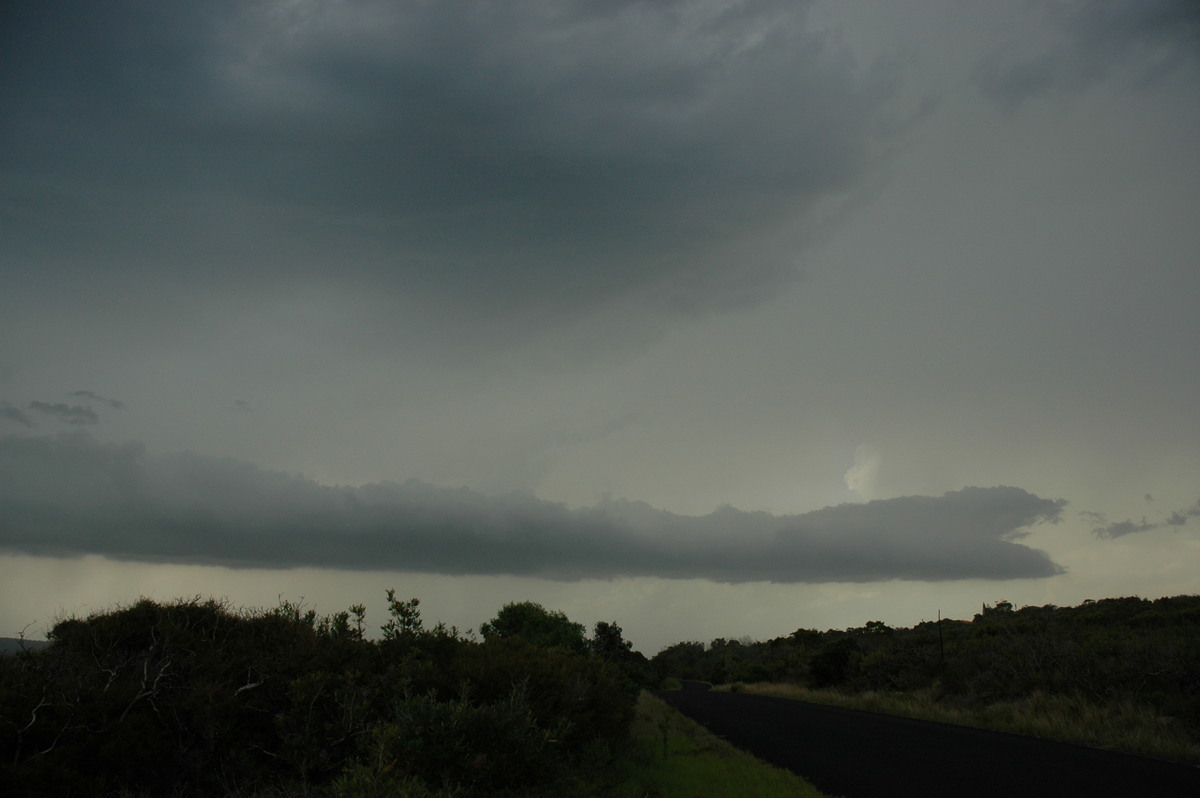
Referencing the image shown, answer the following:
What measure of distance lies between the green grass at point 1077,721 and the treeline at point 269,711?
13998 mm

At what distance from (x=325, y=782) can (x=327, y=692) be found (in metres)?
1.35

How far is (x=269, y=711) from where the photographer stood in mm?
11141

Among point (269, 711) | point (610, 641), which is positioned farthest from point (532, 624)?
point (269, 711)

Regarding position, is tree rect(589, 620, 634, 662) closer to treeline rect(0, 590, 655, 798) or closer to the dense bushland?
the dense bushland

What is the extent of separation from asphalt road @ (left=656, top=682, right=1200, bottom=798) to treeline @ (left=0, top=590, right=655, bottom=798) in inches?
246

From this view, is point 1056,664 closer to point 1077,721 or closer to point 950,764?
point 1077,721

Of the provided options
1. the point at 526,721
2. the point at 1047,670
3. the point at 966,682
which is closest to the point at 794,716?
the point at 966,682

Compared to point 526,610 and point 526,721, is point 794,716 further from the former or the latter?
point 526,721

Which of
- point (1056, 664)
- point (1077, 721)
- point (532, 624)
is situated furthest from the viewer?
point (532, 624)

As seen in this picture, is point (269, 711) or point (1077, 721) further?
point (1077, 721)

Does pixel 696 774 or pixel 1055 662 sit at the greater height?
pixel 1055 662

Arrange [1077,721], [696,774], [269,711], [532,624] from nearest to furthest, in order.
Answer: [269,711] → [696,774] → [1077,721] → [532,624]

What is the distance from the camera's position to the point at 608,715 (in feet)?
55.8

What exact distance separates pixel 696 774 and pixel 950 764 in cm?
608
